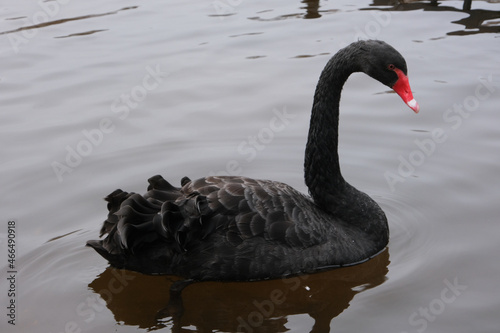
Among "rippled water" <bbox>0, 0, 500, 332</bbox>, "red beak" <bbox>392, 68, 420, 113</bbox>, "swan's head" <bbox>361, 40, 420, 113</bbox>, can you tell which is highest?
"swan's head" <bbox>361, 40, 420, 113</bbox>

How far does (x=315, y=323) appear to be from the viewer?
4629 millimetres

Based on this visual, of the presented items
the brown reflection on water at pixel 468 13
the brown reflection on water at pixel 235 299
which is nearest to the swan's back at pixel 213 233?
the brown reflection on water at pixel 235 299

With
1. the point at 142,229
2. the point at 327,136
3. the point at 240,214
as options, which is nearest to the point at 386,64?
the point at 327,136

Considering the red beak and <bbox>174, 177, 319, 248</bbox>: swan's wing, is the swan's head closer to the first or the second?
the red beak

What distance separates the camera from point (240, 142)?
7.09 metres

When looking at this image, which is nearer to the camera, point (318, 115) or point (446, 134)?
point (318, 115)

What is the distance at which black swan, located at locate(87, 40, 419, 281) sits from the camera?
475 centimetres

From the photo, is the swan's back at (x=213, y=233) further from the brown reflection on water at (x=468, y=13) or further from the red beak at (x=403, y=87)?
the brown reflection on water at (x=468, y=13)

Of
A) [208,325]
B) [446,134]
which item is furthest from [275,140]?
[208,325]

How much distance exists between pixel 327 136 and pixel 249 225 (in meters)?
0.95

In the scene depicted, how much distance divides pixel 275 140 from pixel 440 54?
3089mm

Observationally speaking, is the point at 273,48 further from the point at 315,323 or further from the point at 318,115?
the point at 315,323

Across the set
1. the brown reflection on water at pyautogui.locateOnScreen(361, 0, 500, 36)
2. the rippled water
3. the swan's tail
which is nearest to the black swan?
the swan's tail

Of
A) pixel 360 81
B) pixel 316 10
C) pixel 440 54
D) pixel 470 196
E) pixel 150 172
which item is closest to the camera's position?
pixel 470 196
